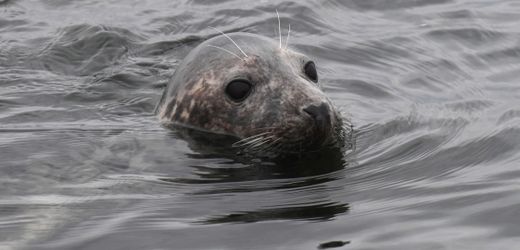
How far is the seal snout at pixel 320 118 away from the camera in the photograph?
5.93m

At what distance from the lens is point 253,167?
6.01 m

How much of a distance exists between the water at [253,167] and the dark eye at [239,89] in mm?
431

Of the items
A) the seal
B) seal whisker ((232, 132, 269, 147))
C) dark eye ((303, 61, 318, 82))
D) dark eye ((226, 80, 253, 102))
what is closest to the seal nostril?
the seal

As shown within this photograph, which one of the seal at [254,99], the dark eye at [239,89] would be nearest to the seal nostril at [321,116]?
the seal at [254,99]

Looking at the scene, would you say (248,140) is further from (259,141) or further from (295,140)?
(295,140)

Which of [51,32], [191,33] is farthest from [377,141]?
[51,32]

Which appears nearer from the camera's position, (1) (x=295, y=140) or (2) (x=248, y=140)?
(1) (x=295, y=140)

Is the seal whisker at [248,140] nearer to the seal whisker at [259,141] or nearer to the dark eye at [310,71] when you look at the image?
the seal whisker at [259,141]

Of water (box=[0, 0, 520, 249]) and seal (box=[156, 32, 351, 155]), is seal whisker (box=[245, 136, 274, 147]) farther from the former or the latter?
water (box=[0, 0, 520, 249])

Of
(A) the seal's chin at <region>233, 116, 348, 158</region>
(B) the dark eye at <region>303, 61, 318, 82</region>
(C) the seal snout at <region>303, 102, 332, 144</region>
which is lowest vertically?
(A) the seal's chin at <region>233, 116, 348, 158</region>

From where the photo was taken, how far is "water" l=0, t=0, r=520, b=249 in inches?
188

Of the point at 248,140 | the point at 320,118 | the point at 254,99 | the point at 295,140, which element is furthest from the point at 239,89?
the point at 320,118

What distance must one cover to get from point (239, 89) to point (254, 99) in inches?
6.6

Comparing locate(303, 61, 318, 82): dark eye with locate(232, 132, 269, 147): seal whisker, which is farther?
locate(303, 61, 318, 82): dark eye
